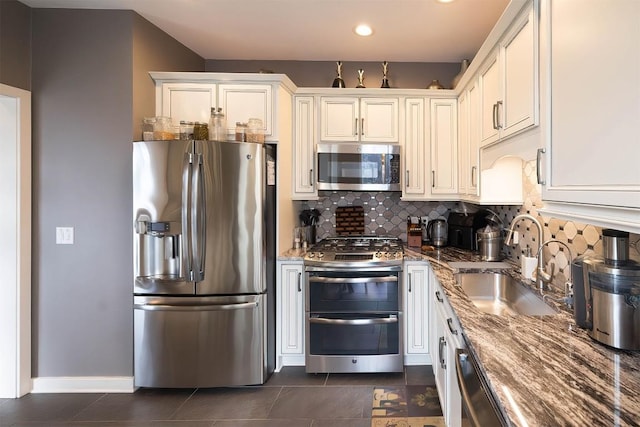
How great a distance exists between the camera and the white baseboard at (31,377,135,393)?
2.54 metres

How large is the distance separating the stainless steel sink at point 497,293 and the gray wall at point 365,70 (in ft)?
6.27

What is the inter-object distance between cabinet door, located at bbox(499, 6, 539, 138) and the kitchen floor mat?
5.43 ft

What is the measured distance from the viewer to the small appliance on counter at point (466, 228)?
305cm

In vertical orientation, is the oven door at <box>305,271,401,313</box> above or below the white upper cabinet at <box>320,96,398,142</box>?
below

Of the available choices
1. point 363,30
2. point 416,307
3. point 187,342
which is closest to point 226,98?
point 363,30

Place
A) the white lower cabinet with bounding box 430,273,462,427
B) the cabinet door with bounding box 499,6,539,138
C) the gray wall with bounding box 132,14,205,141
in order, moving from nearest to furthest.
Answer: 1. the cabinet door with bounding box 499,6,539,138
2. the white lower cabinet with bounding box 430,273,462,427
3. the gray wall with bounding box 132,14,205,141

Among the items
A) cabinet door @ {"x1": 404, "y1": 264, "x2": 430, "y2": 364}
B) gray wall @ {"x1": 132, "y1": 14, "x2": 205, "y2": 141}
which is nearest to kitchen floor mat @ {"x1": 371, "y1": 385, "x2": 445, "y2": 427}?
cabinet door @ {"x1": 404, "y1": 264, "x2": 430, "y2": 364}

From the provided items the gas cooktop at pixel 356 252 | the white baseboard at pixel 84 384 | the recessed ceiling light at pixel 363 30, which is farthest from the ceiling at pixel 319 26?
the white baseboard at pixel 84 384

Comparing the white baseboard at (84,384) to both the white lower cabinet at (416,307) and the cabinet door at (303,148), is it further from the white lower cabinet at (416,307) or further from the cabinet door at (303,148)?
the white lower cabinet at (416,307)

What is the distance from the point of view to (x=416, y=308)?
2789 mm

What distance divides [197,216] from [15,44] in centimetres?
162

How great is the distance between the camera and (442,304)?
213cm

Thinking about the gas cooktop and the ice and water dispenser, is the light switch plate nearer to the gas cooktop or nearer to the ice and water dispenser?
the ice and water dispenser

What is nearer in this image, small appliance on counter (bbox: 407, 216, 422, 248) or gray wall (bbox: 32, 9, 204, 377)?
gray wall (bbox: 32, 9, 204, 377)
